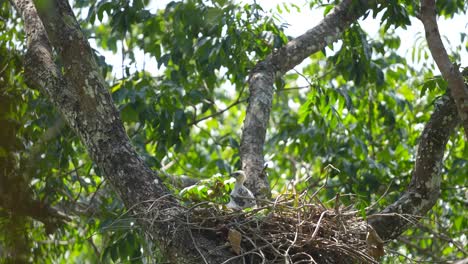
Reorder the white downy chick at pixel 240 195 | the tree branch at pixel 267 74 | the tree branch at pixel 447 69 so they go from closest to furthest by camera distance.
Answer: the tree branch at pixel 447 69, the white downy chick at pixel 240 195, the tree branch at pixel 267 74

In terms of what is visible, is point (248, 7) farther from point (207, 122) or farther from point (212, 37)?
point (207, 122)

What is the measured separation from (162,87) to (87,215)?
4.80 ft

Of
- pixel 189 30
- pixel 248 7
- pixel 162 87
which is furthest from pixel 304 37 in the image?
Result: pixel 162 87

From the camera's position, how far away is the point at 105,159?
503cm

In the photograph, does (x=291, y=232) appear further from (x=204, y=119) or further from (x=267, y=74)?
(x=204, y=119)

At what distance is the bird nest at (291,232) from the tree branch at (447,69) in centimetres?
94

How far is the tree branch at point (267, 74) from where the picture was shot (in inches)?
237

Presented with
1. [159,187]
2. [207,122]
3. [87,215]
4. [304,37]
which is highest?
Result: [207,122]

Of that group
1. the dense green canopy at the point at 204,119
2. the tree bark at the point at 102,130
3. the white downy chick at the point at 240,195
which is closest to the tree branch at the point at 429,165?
the dense green canopy at the point at 204,119

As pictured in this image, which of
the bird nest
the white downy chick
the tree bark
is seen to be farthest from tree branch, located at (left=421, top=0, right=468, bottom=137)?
the tree bark

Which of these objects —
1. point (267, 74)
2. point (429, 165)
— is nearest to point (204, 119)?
point (267, 74)

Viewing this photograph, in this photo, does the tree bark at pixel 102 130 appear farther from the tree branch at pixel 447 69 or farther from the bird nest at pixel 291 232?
the tree branch at pixel 447 69

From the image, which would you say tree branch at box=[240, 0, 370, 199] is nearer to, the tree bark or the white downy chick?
the white downy chick

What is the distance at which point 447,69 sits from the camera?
201 inches
